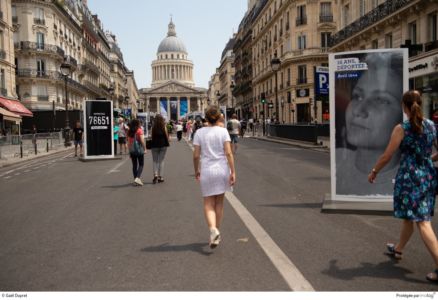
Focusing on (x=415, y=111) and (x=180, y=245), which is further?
(x=180, y=245)

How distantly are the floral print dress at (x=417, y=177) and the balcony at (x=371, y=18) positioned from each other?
21.9 metres

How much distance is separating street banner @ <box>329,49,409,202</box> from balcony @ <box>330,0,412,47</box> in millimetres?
18738

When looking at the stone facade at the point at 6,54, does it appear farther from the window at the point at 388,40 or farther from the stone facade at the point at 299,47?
the window at the point at 388,40

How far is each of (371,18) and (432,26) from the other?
589 cm

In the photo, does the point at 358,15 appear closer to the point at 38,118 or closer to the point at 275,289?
the point at 38,118

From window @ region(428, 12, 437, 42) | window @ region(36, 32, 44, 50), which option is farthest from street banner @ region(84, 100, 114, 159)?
window @ region(36, 32, 44, 50)

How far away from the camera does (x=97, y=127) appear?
19.9m

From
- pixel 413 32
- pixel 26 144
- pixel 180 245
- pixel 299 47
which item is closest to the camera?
pixel 180 245

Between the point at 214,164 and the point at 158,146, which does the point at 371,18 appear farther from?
the point at 214,164

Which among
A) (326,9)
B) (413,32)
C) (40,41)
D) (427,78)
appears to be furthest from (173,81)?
(427,78)

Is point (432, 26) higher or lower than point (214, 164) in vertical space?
higher

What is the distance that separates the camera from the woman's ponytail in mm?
4621

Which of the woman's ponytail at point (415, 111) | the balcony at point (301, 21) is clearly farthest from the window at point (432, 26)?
the balcony at point (301, 21)

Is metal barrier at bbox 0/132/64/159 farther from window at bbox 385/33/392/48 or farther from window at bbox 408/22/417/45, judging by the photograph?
window at bbox 408/22/417/45
